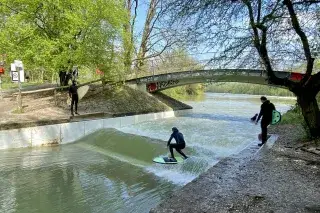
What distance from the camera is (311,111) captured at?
32.4 feet

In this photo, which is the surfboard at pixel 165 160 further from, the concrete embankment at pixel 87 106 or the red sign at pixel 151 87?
the red sign at pixel 151 87

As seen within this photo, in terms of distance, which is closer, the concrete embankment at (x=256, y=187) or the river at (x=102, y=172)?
the concrete embankment at (x=256, y=187)

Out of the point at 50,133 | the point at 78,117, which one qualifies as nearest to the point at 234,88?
the point at 78,117

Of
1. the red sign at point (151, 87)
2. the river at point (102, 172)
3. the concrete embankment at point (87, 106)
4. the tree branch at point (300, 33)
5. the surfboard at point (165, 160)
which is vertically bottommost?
the river at point (102, 172)

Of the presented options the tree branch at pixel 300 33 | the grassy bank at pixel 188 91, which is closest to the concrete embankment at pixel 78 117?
the tree branch at pixel 300 33

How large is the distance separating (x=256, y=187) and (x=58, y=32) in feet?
56.1

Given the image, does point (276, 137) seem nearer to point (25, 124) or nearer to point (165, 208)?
point (165, 208)

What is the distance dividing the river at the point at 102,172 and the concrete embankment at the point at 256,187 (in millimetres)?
1373

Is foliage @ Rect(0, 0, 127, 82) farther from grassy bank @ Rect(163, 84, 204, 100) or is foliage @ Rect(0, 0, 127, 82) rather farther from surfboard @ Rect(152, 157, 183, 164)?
grassy bank @ Rect(163, 84, 204, 100)

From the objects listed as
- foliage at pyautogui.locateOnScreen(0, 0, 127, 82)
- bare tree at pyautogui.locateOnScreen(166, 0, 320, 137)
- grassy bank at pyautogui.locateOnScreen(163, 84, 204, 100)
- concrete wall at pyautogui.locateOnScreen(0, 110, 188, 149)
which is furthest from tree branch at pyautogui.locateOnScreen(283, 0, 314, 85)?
grassy bank at pyautogui.locateOnScreen(163, 84, 204, 100)

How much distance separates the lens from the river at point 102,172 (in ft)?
24.6

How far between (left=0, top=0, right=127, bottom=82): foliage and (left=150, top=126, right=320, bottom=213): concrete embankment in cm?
1298

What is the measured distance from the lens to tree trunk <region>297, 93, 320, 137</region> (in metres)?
9.82

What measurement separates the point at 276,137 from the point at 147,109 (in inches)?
459
